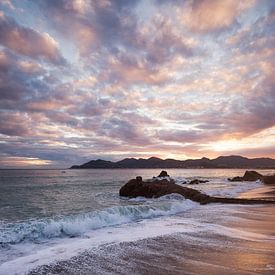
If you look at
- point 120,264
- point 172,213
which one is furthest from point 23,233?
point 172,213

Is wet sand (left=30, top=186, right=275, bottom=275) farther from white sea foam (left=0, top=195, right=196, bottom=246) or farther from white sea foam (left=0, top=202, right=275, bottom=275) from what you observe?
white sea foam (left=0, top=195, right=196, bottom=246)

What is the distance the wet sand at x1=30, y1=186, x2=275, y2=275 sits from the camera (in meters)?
8.31

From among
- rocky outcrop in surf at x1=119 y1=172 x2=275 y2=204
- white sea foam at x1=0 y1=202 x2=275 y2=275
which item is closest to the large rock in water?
rocky outcrop in surf at x1=119 y1=172 x2=275 y2=204

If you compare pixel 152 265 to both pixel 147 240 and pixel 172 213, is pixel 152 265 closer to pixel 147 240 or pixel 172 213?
pixel 147 240

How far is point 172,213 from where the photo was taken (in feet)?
70.4

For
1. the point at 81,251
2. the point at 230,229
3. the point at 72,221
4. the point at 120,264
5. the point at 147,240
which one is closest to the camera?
the point at 120,264

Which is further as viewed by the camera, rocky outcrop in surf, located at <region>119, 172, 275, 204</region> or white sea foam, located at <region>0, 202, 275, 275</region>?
rocky outcrop in surf, located at <region>119, 172, 275, 204</region>

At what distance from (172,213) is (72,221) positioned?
8.41 metres

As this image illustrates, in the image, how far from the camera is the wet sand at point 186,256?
327 inches

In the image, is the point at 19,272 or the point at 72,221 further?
the point at 72,221

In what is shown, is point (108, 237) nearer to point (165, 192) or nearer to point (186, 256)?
point (186, 256)

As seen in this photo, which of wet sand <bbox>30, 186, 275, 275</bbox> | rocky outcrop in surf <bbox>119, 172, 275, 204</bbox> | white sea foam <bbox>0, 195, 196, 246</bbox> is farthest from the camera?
rocky outcrop in surf <bbox>119, 172, 275, 204</bbox>

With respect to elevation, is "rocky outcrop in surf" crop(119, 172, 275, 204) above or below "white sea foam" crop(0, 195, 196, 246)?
above

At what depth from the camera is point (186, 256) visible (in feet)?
31.4
